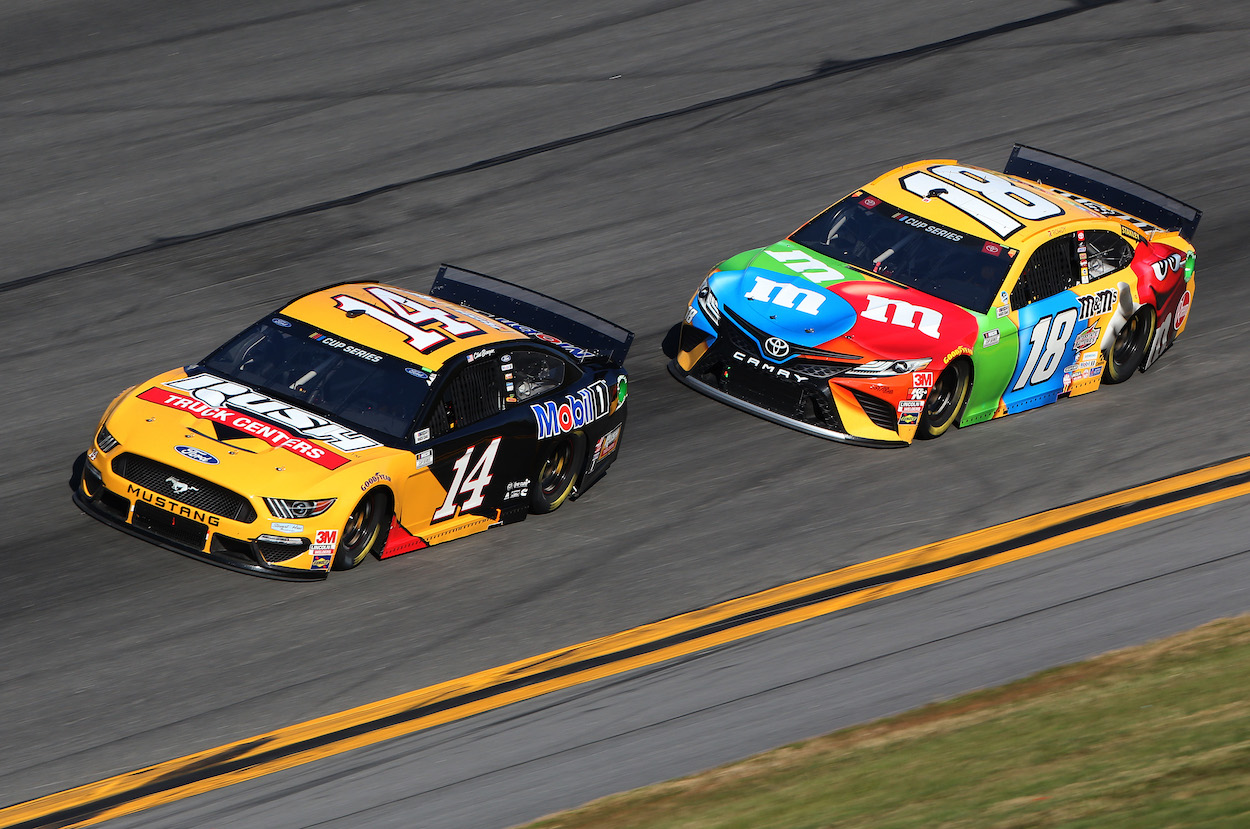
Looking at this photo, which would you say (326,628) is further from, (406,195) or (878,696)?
(406,195)

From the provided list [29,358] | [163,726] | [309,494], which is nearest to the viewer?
[163,726]

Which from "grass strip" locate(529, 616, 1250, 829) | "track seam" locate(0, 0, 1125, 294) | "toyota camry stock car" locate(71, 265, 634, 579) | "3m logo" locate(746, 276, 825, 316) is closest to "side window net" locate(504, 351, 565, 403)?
"toyota camry stock car" locate(71, 265, 634, 579)

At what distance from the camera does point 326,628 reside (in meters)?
10.4

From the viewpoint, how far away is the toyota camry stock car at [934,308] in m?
13.2

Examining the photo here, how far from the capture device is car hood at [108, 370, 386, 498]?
10398 mm

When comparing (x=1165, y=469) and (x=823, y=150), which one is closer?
(x=1165, y=469)

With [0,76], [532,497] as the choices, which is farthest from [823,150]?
[0,76]

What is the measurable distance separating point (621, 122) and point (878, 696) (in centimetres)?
1101

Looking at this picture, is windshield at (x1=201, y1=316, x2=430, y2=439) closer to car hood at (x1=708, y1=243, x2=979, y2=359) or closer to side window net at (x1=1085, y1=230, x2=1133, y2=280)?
car hood at (x1=708, y1=243, x2=979, y2=359)

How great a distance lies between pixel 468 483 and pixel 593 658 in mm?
Result: 1722

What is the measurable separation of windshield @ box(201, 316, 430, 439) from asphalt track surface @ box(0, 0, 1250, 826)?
1042 mm

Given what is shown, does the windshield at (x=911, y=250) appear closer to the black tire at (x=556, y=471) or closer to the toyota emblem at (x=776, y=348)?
the toyota emblem at (x=776, y=348)

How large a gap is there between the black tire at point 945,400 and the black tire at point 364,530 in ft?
15.4

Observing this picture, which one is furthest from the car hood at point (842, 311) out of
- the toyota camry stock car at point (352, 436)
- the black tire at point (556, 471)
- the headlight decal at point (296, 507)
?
the headlight decal at point (296, 507)
